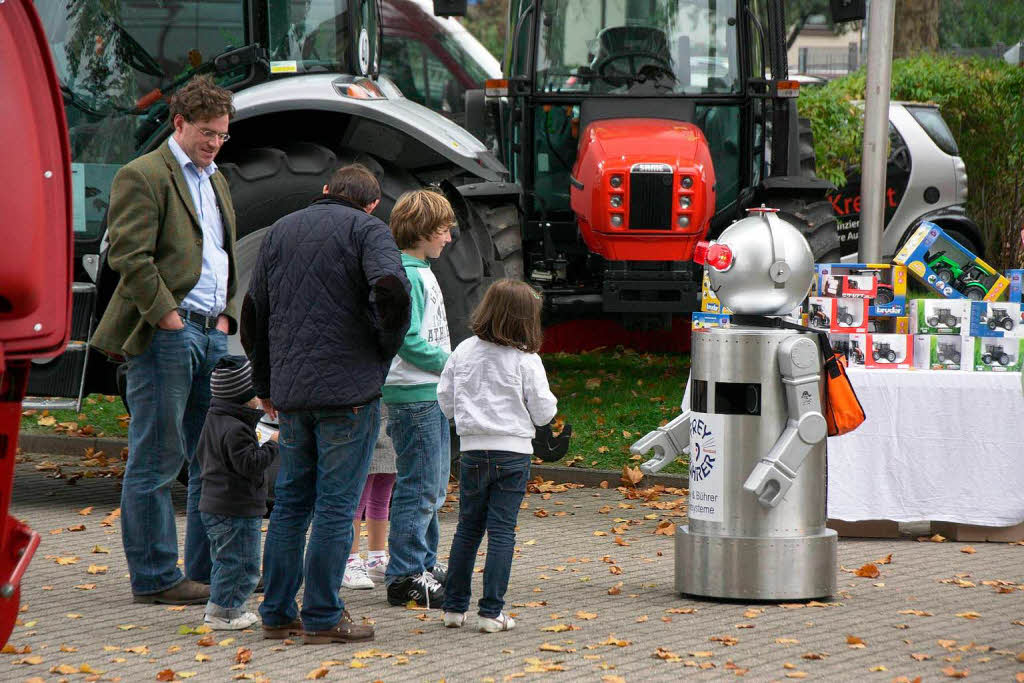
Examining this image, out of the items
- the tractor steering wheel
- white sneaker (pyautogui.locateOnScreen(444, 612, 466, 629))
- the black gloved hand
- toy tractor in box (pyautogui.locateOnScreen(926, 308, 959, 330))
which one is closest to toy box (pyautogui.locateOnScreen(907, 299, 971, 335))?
toy tractor in box (pyautogui.locateOnScreen(926, 308, 959, 330))

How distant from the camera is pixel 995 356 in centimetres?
725

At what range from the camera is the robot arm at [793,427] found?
230 inches

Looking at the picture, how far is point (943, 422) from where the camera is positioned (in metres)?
7.19

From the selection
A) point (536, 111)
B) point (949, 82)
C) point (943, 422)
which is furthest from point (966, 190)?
point (943, 422)

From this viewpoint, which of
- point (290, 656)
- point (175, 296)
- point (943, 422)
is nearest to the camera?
point (290, 656)

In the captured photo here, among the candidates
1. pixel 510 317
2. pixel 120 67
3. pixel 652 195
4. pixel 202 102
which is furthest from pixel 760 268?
pixel 120 67

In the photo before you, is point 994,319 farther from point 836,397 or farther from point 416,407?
point 416,407

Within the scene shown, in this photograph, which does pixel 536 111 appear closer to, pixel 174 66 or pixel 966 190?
pixel 174 66

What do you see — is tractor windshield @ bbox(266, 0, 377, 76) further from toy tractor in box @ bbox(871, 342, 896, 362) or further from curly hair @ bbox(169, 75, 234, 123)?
toy tractor in box @ bbox(871, 342, 896, 362)

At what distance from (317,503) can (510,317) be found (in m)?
0.96

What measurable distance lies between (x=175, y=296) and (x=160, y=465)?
26.6 inches

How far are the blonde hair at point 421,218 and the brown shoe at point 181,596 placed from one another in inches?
63.1

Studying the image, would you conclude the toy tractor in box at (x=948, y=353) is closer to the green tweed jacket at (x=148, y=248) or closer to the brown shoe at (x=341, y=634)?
the brown shoe at (x=341, y=634)

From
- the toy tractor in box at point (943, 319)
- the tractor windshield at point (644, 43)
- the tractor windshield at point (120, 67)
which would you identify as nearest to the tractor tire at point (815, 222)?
the tractor windshield at point (644, 43)
